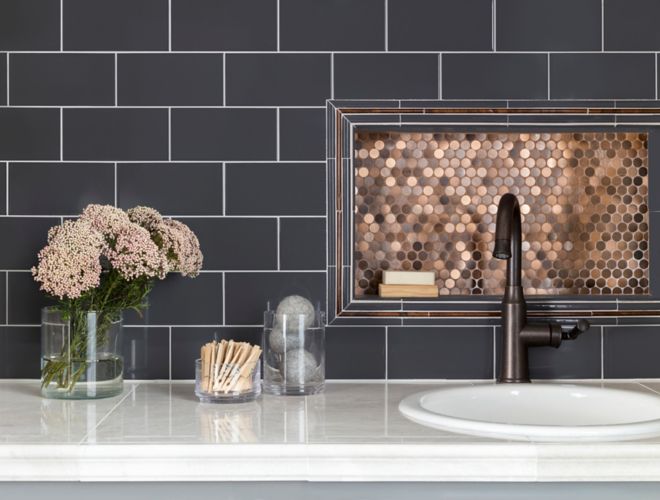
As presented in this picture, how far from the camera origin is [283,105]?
174cm

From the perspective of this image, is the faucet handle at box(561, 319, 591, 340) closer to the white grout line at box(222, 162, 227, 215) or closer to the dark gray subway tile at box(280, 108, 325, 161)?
the dark gray subway tile at box(280, 108, 325, 161)

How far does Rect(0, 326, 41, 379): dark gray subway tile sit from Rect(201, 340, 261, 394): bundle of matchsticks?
19.0 inches

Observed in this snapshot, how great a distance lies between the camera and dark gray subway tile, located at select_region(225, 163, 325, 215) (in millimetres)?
1741

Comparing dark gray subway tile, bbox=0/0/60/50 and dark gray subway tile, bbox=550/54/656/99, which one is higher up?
dark gray subway tile, bbox=0/0/60/50

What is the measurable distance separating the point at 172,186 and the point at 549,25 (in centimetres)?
90

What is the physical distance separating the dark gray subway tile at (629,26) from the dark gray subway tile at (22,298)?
136 cm

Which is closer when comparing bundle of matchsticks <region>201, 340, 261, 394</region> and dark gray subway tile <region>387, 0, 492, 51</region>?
bundle of matchsticks <region>201, 340, 261, 394</region>

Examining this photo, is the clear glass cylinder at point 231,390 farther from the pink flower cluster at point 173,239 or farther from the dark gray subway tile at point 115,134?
the dark gray subway tile at point 115,134

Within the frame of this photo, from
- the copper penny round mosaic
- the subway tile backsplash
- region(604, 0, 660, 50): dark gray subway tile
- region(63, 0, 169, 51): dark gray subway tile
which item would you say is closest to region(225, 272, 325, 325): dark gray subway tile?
the subway tile backsplash

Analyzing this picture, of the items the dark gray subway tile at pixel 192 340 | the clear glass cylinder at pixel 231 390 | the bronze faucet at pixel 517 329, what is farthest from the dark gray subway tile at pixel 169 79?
the bronze faucet at pixel 517 329

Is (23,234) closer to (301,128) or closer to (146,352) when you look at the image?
(146,352)

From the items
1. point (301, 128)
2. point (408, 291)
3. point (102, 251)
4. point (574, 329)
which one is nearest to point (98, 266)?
point (102, 251)

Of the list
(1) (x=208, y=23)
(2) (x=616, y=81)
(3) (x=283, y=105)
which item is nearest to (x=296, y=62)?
(3) (x=283, y=105)

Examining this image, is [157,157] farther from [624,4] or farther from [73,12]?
[624,4]
